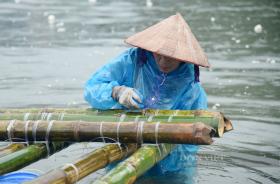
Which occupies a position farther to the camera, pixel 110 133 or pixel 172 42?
pixel 172 42

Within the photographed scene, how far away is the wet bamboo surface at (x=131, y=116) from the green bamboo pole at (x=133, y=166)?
0.78ft

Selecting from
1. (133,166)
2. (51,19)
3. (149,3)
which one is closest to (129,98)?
(133,166)

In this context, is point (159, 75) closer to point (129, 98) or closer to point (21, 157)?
point (129, 98)

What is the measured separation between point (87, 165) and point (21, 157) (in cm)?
49

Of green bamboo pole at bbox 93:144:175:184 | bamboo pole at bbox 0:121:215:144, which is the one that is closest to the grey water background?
bamboo pole at bbox 0:121:215:144

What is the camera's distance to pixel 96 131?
421 cm

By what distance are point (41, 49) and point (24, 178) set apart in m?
7.54

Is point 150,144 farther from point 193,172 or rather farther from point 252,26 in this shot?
point 252,26

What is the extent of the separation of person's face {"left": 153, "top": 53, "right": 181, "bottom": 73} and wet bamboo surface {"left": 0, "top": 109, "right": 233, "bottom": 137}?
441mm

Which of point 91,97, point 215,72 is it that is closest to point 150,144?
point 91,97

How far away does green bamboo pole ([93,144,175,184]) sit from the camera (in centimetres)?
356

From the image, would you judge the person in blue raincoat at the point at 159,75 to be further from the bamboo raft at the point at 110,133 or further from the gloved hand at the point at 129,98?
the bamboo raft at the point at 110,133

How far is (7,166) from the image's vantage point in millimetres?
4008

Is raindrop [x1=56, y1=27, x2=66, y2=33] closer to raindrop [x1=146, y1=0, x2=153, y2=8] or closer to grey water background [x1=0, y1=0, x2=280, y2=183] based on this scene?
grey water background [x1=0, y1=0, x2=280, y2=183]
